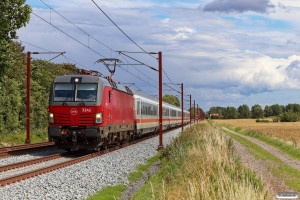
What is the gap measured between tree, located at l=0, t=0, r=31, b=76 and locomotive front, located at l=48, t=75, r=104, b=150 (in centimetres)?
776

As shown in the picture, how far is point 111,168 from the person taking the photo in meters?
18.2

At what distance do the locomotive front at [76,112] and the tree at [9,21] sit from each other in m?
7.76

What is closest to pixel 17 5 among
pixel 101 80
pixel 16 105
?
pixel 101 80

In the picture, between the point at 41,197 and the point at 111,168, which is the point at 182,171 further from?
the point at 111,168

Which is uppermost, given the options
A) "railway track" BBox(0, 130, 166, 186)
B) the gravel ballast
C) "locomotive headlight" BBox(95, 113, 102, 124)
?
"locomotive headlight" BBox(95, 113, 102, 124)

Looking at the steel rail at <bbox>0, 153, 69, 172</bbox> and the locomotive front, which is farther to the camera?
the locomotive front

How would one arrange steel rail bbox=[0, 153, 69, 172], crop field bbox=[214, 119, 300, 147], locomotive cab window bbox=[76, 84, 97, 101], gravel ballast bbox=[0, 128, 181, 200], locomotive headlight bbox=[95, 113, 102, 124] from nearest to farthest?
1. gravel ballast bbox=[0, 128, 181, 200]
2. steel rail bbox=[0, 153, 69, 172]
3. locomotive headlight bbox=[95, 113, 102, 124]
4. locomotive cab window bbox=[76, 84, 97, 101]
5. crop field bbox=[214, 119, 300, 147]

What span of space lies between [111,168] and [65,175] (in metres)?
2.69

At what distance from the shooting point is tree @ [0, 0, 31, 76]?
1179 inches

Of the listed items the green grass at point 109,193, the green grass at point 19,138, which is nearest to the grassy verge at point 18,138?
the green grass at point 19,138

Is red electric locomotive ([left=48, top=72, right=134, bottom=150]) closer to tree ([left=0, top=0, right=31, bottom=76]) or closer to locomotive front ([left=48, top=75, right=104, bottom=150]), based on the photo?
locomotive front ([left=48, top=75, right=104, bottom=150])

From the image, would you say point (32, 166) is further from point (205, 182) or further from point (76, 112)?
point (205, 182)

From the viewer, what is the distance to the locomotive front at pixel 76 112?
75.6ft

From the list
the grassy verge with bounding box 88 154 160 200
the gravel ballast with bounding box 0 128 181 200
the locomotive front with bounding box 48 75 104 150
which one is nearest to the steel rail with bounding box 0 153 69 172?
the locomotive front with bounding box 48 75 104 150
